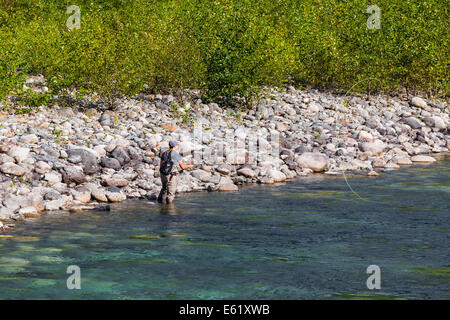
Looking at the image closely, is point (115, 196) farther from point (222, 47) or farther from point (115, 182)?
point (222, 47)

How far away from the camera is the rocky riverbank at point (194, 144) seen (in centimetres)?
1764

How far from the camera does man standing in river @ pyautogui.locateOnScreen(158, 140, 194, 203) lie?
17031 millimetres

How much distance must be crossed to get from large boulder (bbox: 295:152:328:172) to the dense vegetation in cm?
637

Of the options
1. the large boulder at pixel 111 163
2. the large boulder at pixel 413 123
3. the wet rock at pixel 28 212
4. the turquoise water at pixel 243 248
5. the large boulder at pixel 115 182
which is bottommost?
the turquoise water at pixel 243 248

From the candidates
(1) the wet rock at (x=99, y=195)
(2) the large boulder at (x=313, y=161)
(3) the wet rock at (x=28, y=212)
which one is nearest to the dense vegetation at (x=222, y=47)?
(2) the large boulder at (x=313, y=161)

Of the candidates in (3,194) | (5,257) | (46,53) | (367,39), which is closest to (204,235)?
(5,257)

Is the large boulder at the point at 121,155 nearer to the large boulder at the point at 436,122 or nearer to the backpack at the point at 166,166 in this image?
the backpack at the point at 166,166

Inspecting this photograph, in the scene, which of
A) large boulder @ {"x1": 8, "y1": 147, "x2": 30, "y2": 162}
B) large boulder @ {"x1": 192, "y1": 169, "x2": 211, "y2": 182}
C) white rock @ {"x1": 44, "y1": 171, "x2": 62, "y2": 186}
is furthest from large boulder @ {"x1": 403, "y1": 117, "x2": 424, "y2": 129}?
large boulder @ {"x1": 8, "y1": 147, "x2": 30, "y2": 162}

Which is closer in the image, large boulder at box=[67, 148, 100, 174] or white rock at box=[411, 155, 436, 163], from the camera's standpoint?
large boulder at box=[67, 148, 100, 174]

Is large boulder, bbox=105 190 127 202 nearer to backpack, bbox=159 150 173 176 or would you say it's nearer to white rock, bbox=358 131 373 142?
backpack, bbox=159 150 173 176

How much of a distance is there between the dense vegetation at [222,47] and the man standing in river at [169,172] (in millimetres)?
8656

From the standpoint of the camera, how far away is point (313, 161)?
22266 mm

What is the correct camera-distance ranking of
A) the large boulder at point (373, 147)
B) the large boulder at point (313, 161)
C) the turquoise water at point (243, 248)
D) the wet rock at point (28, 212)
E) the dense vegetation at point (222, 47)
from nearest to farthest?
the turquoise water at point (243, 248)
the wet rock at point (28, 212)
the large boulder at point (313, 161)
the large boulder at point (373, 147)
the dense vegetation at point (222, 47)

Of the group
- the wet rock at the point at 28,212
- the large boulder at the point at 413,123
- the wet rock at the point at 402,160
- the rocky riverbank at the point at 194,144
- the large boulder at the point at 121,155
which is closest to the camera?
the wet rock at the point at 28,212
